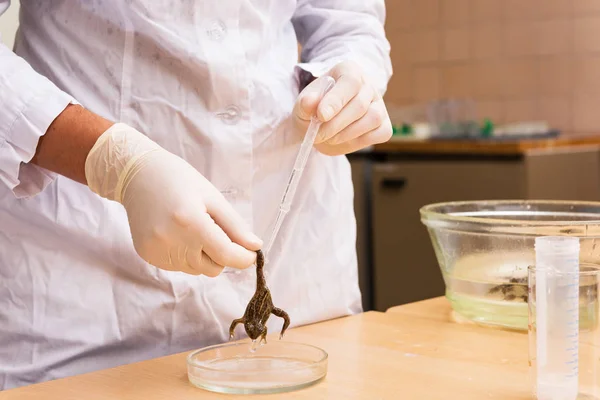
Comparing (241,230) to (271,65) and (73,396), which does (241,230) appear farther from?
(271,65)

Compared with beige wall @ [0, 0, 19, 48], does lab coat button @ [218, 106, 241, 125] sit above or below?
below

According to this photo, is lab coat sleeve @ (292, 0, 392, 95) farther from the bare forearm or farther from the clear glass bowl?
the bare forearm

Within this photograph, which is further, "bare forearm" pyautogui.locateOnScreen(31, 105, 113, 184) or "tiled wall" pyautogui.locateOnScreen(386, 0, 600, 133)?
"tiled wall" pyautogui.locateOnScreen(386, 0, 600, 133)

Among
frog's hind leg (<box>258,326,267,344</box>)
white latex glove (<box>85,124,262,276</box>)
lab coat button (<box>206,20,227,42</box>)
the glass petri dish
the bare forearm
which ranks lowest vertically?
the glass petri dish

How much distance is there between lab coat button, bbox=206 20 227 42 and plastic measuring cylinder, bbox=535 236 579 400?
2.03 ft

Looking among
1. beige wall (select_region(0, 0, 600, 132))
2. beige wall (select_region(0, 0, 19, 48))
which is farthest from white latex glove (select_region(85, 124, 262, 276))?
beige wall (select_region(0, 0, 600, 132))

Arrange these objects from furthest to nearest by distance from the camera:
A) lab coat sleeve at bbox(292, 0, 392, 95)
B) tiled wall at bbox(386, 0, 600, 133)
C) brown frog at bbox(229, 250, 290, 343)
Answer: tiled wall at bbox(386, 0, 600, 133)
lab coat sleeve at bbox(292, 0, 392, 95)
brown frog at bbox(229, 250, 290, 343)

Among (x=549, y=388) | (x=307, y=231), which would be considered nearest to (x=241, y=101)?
(x=307, y=231)

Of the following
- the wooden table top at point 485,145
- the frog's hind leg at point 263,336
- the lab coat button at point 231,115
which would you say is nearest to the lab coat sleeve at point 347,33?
the lab coat button at point 231,115

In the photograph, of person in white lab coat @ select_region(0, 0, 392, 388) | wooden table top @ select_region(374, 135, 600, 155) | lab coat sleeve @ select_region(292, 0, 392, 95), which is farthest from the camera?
wooden table top @ select_region(374, 135, 600, 155)

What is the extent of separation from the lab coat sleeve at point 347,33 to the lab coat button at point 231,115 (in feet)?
0.71

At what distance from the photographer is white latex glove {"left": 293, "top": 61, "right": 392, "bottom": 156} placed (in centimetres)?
124

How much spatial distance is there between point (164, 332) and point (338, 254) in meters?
0.37

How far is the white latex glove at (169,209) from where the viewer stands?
998 mm
